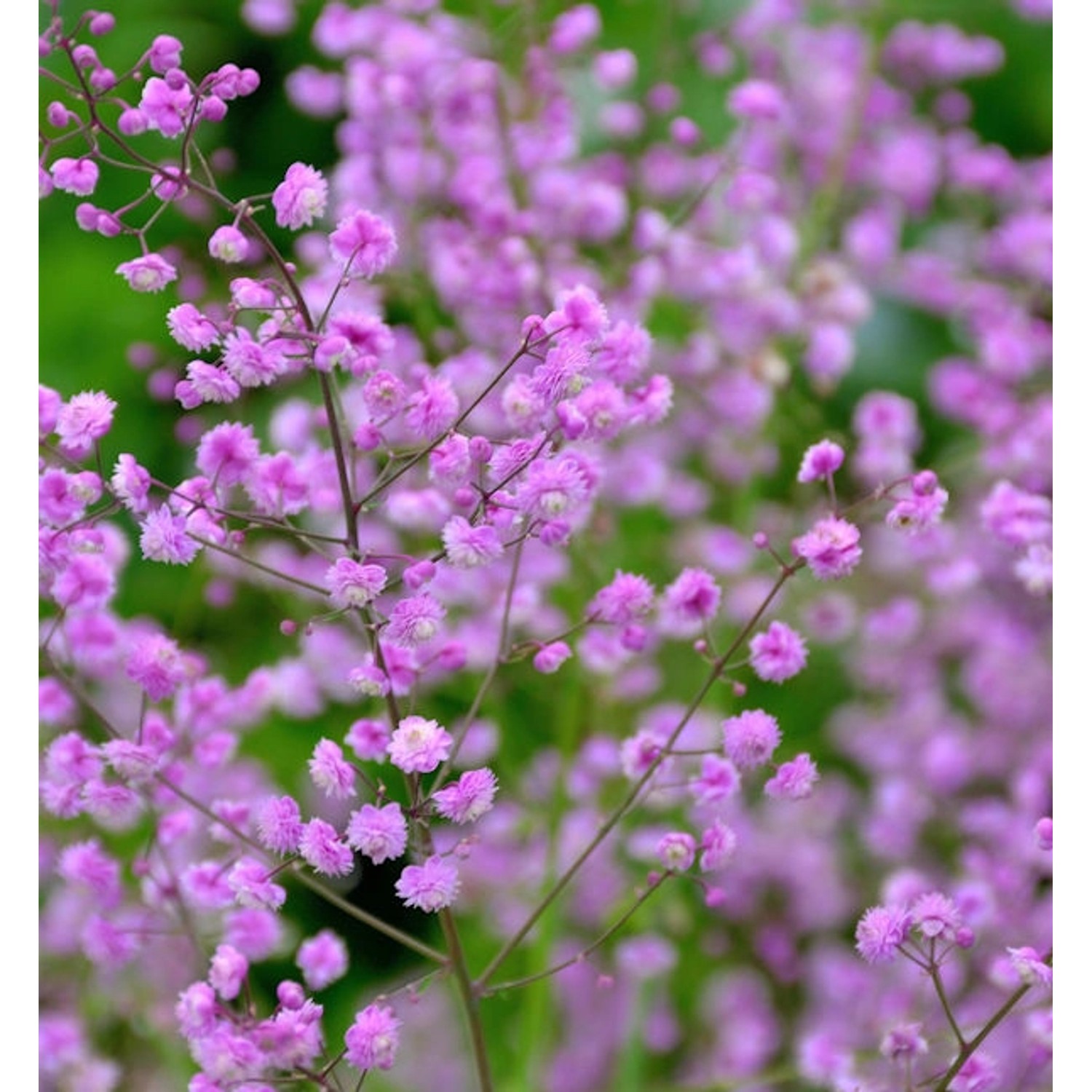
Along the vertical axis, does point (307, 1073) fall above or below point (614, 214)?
below

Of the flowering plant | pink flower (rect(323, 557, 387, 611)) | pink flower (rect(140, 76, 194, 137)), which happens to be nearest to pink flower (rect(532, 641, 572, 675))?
the flowering plant

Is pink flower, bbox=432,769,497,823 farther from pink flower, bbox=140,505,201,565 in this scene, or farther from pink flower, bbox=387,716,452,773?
pink flower, bbox=140,505,201,565

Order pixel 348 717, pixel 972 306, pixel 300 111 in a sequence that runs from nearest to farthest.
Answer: pixel 348 717, pixel 972 306, pixel 300 111

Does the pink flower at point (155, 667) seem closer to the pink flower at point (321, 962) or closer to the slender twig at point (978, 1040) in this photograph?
the pink flower at point (321, 962)

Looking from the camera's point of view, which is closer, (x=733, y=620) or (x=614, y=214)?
(x=614, y=214)

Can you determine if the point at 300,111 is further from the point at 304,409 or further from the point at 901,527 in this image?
the point at 901,527

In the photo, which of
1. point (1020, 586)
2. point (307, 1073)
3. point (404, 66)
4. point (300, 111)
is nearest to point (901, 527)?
point (307, 1073)
